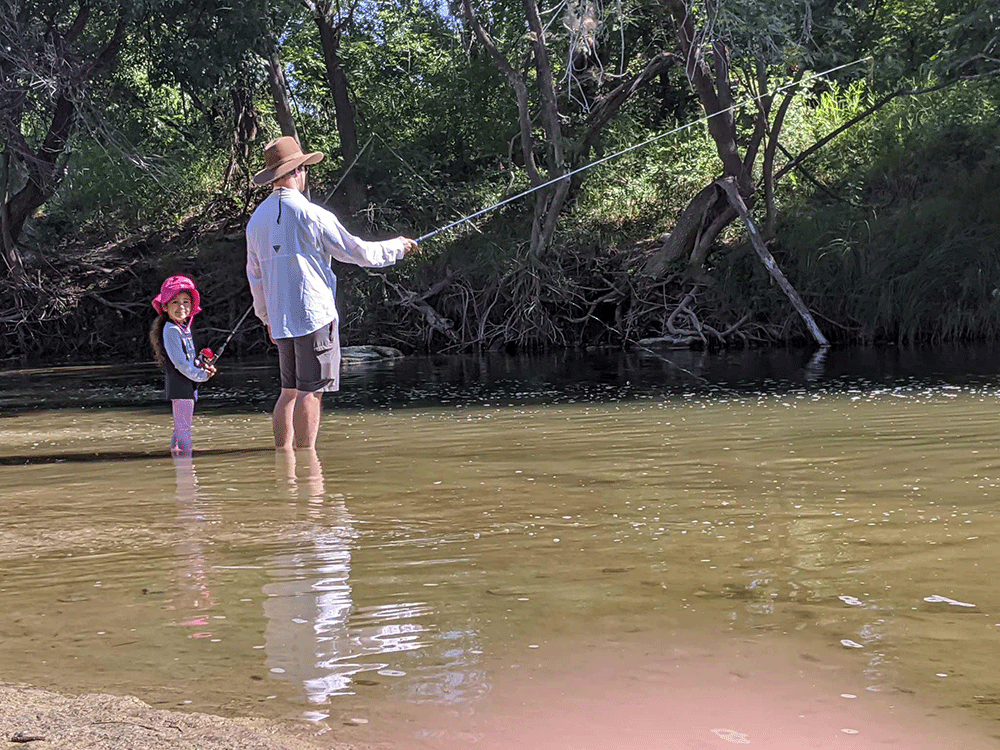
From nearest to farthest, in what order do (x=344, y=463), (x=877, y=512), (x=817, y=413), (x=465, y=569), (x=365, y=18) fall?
(x=465, y=569)
(x=877, y=512)
(x=344, y=463)
(x=817, y=413)
(x=365, y=18)

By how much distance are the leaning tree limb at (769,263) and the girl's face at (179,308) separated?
10.5 metres

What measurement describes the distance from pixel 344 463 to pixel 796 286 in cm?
1217

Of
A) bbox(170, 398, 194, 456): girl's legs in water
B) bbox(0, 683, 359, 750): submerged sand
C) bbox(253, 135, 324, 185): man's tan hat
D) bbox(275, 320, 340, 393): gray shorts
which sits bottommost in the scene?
bbox(0, 683, 359, 750): submerged sand

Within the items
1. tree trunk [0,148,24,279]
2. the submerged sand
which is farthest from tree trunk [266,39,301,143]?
the submerged sand

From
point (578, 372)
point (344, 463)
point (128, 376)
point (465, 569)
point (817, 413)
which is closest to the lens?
point (465, 569)

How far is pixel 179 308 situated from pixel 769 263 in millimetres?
10747

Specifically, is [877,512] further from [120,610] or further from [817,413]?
[817,413]

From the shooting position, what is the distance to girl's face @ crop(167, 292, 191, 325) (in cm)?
761

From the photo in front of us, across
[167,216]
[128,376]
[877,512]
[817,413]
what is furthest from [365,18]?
[877,512]

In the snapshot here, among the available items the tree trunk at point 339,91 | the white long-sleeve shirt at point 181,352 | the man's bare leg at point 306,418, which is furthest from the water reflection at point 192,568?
the tree trunk at point 339,91

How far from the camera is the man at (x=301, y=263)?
7.05 m

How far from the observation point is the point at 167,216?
23406 mm

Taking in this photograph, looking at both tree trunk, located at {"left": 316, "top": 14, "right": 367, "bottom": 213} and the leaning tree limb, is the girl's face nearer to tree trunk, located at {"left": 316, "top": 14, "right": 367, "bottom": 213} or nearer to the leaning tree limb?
the leaning tree limb

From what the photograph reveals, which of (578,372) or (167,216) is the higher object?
(167,216)
